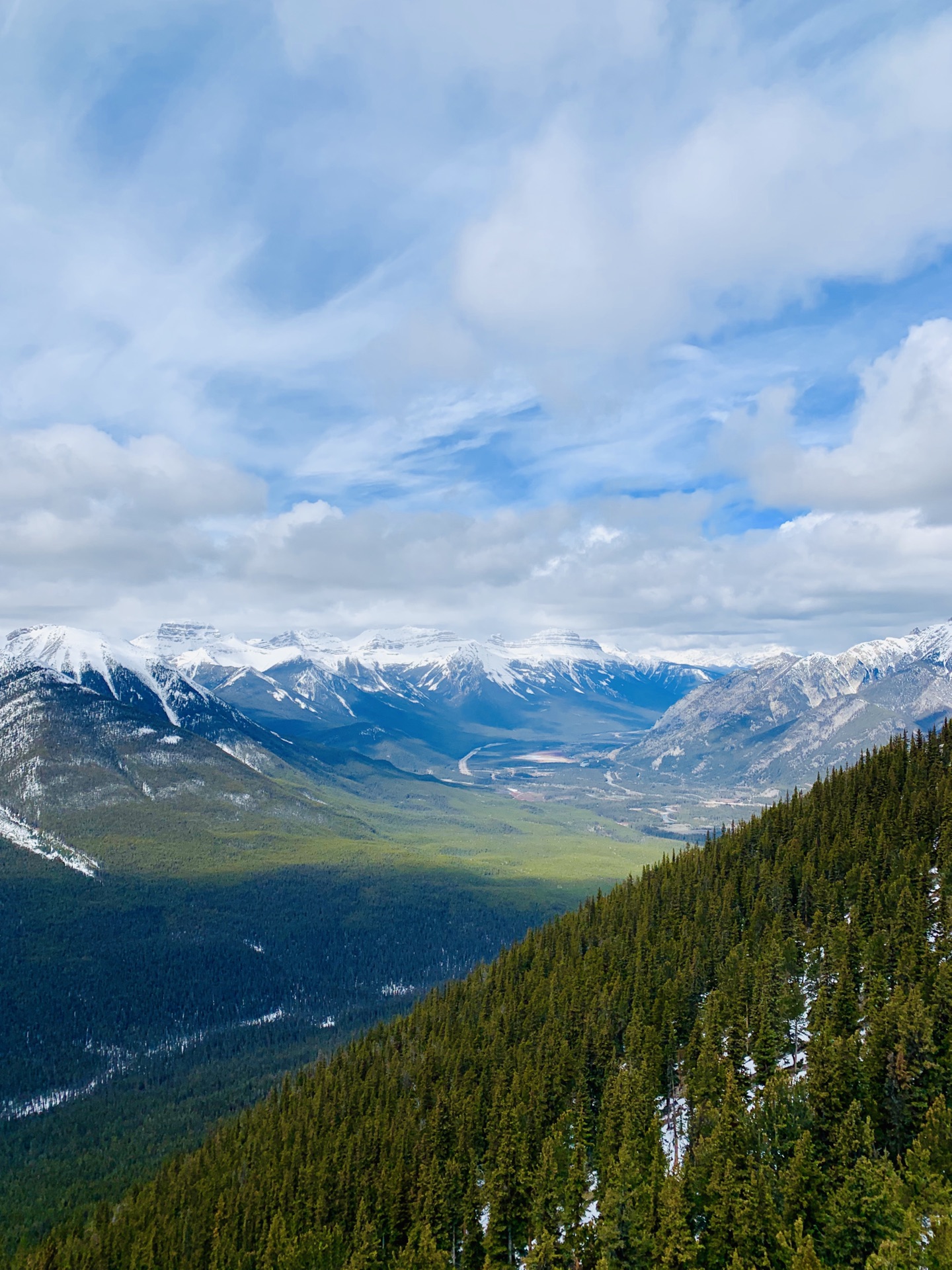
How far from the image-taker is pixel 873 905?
118 metres

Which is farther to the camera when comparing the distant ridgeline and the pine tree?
the distant ridgeline

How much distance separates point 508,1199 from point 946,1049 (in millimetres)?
54292

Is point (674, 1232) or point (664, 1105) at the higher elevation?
point (674, 1232)

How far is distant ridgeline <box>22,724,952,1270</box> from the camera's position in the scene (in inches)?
2894

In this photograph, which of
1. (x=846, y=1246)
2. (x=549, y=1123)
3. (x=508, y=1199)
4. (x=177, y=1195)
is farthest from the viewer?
(x=177, y=1195)

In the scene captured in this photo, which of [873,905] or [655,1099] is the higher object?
[873,905]

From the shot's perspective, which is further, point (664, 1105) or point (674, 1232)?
point (664, 1105)

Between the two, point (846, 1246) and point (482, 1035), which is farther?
point (482, 1035)

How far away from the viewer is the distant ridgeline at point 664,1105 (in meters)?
73.5

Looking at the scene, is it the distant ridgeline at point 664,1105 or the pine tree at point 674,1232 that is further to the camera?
the distant ridgeline at point 664,1105

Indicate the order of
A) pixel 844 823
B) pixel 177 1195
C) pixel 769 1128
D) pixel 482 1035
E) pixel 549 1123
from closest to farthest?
pixel 769 1128
pixel 549 1123
pixel 177 1195
pixel 482 1035
pixel 844 823

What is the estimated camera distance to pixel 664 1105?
10188 cm

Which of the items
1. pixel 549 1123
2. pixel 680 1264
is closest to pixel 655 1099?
pixel 549 1123

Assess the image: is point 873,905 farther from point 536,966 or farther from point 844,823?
point 536,966
